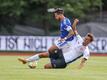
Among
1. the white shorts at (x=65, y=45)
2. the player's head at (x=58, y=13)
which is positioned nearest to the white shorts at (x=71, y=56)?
the white shorts at (x=65, y=45)

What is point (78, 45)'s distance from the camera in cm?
1719

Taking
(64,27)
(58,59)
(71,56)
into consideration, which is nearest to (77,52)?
(71,56)

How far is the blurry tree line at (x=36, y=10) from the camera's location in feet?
139

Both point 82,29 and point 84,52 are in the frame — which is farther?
point 82,29

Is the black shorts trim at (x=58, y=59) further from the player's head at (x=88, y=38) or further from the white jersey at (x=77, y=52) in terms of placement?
the player's head at (x=88, y=38)

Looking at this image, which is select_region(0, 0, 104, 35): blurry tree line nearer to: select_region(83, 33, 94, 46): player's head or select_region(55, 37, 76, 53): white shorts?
select_region(55, 37, 76, 53): white shorts

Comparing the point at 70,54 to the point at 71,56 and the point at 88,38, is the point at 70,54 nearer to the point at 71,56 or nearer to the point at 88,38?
the point at 71,56

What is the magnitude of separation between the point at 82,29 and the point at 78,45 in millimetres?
24023

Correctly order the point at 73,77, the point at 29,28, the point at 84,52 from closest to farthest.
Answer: the point at 73,77 → the point at 84,52 → the point at 29,28

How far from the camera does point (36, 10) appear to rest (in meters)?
44.2

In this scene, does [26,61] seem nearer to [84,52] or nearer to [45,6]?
[84,52]

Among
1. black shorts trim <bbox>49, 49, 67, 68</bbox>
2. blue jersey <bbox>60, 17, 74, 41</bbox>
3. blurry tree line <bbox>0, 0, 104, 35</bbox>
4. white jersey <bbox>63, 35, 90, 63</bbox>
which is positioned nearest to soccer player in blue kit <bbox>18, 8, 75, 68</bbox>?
blue jersey <bbox>60, 17, 74, 41</bbox>

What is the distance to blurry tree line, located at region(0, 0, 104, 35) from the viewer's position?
42219mm

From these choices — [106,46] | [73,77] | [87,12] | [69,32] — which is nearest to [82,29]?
[106,46]
